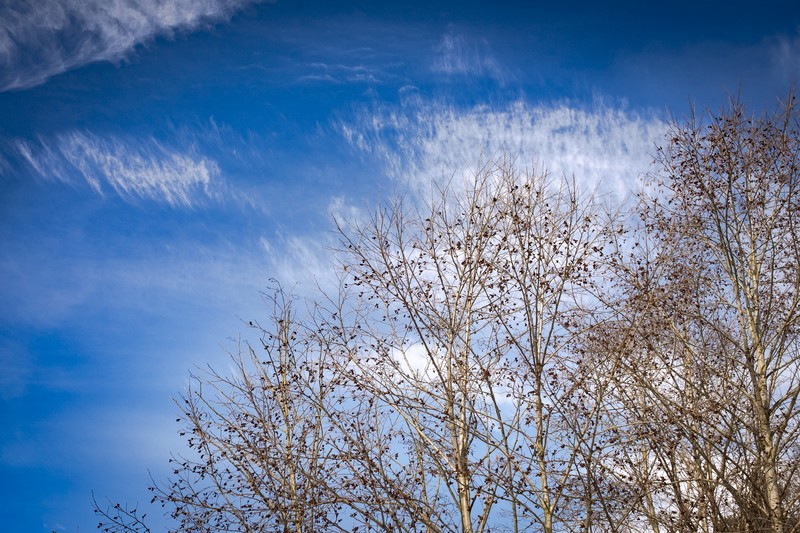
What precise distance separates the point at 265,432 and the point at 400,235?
479cm

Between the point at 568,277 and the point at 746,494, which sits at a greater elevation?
the point at 568,277

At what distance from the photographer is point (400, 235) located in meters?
8.20

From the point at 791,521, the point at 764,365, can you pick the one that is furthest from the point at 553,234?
the point at 791,521

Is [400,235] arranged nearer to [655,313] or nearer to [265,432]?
[655,313]

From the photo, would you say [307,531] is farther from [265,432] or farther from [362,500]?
[362,500]

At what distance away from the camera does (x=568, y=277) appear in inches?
292

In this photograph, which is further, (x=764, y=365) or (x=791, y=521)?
(x=764, y=365)

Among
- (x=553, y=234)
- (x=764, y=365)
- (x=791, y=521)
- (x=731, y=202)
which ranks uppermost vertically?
(x=731, y=202)

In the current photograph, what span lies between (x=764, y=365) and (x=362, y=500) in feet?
18.3

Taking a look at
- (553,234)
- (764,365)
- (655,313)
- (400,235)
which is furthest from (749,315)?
(400,235)


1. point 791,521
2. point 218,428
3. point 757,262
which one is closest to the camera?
point 791,521

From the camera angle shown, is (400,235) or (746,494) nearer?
(746,494)

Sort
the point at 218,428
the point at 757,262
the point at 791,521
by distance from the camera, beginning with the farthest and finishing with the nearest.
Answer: the point at 218,428 < the point at 757,262 < the point at 791,521

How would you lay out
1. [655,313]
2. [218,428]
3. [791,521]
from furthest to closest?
[218,428]
[655,313]
[791,521]
